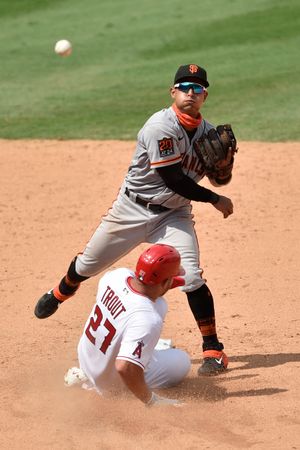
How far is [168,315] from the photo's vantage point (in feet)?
24.0

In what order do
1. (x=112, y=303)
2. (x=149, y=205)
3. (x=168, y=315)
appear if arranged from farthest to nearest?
(x=168, y=315)
(x=149, y=205)
(x=112, y=303)

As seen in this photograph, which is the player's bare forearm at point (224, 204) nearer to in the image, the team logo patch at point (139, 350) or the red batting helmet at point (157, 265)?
the red batting helmet at point (157, 265)

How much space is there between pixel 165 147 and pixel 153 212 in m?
0.50

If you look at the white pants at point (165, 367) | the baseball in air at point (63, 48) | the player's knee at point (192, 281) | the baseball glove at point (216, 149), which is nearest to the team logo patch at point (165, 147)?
the baseball glove at point (216, 149)

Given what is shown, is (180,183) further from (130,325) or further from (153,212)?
(130,325)

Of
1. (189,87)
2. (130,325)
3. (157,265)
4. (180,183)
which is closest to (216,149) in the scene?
(180,183)

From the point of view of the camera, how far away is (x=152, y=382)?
5.97 metres

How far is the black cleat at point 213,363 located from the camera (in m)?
6.27

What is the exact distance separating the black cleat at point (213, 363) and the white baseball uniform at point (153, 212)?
1.51 ft

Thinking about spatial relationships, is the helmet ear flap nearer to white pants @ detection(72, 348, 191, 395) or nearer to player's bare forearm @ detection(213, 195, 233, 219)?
white pants @ detection(72, 348, 191, 395)

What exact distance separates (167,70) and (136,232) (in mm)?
8469

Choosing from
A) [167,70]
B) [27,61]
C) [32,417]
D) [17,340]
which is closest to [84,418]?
[32,417]

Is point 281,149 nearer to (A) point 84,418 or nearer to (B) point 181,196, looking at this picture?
(B) point 181,196

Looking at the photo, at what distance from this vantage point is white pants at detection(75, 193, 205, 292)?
642 cm
